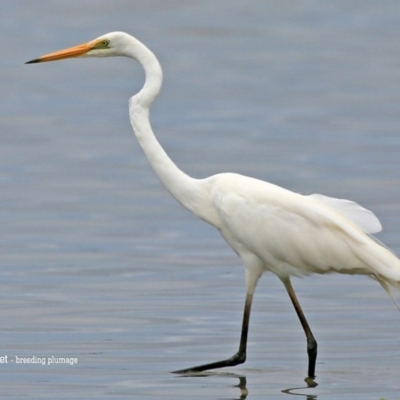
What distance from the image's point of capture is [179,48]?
4450 centimetres

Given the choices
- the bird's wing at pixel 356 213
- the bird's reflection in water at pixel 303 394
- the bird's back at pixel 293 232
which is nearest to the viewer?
the bird's reflection in water at pixel 303 394

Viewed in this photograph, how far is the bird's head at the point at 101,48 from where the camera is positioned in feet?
32.0

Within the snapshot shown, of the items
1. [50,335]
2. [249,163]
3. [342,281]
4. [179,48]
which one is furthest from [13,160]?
[179,48]

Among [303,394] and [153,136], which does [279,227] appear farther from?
[303,394]

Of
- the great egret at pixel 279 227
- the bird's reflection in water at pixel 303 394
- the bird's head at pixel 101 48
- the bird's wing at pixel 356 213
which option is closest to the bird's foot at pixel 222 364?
the great egret at pixel 279 227

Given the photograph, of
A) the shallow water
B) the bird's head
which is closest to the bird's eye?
the bird's head

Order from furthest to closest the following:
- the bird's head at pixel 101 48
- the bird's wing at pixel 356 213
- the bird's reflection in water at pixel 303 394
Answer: the bird's head at pixel 101 48 < the bird's wing at pixel 356 213 < the bird's reflection in water at pixel 303 394

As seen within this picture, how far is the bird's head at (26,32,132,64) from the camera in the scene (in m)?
9.76

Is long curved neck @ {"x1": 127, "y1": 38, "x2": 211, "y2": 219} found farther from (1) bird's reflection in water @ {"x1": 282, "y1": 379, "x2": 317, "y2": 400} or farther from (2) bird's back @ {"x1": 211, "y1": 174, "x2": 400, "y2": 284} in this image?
(1) bird's reflection in water @ {"x1": 282, "y1": 379, "x2": 317, "y2": 400}

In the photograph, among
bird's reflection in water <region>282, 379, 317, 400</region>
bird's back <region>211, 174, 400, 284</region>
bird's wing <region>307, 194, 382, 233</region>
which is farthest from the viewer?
bird's wing <region>307, 194, 382, 233</region>

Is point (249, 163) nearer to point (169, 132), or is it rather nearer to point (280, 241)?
point (169, 132)

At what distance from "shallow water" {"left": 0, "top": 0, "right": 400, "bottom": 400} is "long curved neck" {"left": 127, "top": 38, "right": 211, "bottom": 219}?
120 centimetres

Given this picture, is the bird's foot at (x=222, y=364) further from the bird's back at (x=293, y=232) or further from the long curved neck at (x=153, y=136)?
the long curved neck at (x=153, y=136)

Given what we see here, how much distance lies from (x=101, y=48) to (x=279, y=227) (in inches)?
68.9
